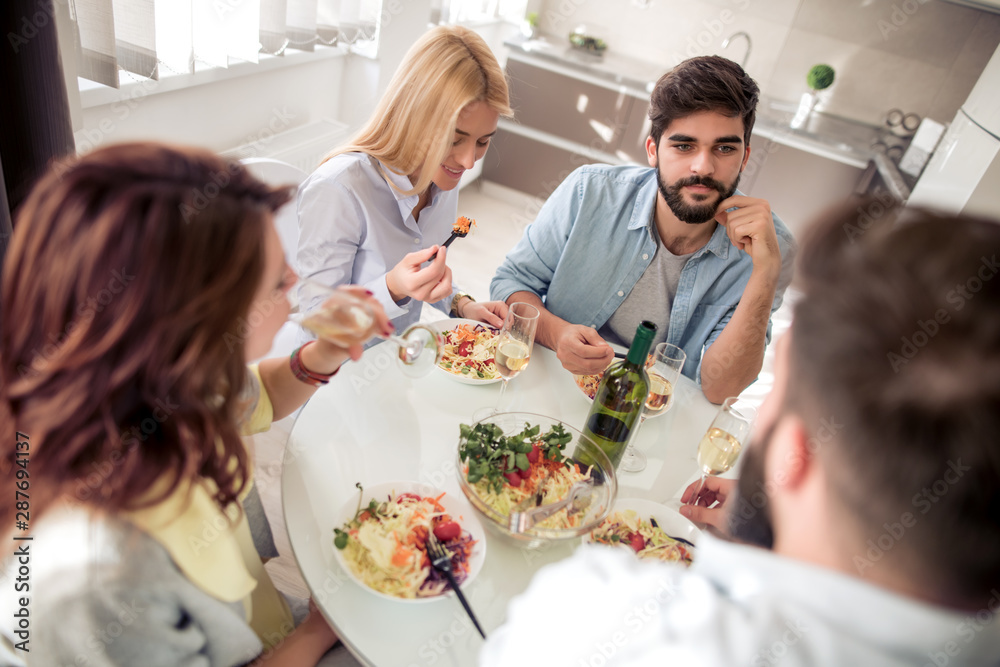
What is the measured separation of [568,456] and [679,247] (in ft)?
3.22

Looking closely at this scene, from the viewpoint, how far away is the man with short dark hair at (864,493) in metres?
0.48

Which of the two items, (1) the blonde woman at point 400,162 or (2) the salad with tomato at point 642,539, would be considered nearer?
(2) the salad with tomato at point 642,539

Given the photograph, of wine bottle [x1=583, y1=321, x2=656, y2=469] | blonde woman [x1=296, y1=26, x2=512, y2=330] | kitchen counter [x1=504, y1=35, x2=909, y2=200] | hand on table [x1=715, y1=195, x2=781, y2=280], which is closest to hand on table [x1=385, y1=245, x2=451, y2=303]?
blonde woman [x1=296, y1=26, x2=512, y2=330]

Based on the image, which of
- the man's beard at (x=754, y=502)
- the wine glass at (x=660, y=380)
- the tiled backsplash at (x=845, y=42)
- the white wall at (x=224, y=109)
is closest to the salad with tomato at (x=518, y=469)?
the wine glass at (x=660, y=380)

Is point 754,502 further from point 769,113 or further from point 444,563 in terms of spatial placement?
point 769,113

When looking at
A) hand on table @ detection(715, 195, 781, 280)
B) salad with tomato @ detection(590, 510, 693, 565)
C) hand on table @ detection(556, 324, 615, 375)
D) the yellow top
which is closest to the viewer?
the yellow top

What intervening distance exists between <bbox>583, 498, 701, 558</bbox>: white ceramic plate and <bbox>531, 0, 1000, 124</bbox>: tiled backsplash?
14.2 ft

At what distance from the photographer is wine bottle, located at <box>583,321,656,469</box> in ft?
3.62

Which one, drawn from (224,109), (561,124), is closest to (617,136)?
(561,124)

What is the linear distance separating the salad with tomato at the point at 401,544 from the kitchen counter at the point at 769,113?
359 centimetres

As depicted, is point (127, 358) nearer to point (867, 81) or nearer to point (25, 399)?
point (25, 399)

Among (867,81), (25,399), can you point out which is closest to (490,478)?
(25,399)

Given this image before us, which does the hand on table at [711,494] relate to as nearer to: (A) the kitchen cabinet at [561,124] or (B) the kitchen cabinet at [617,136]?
(B) the kitchen cabinet at [617,136]

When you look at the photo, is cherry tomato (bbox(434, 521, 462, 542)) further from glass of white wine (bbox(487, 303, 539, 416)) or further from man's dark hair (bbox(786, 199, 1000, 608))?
man's dark hair (bbox(786, 199, 1000, 608))
